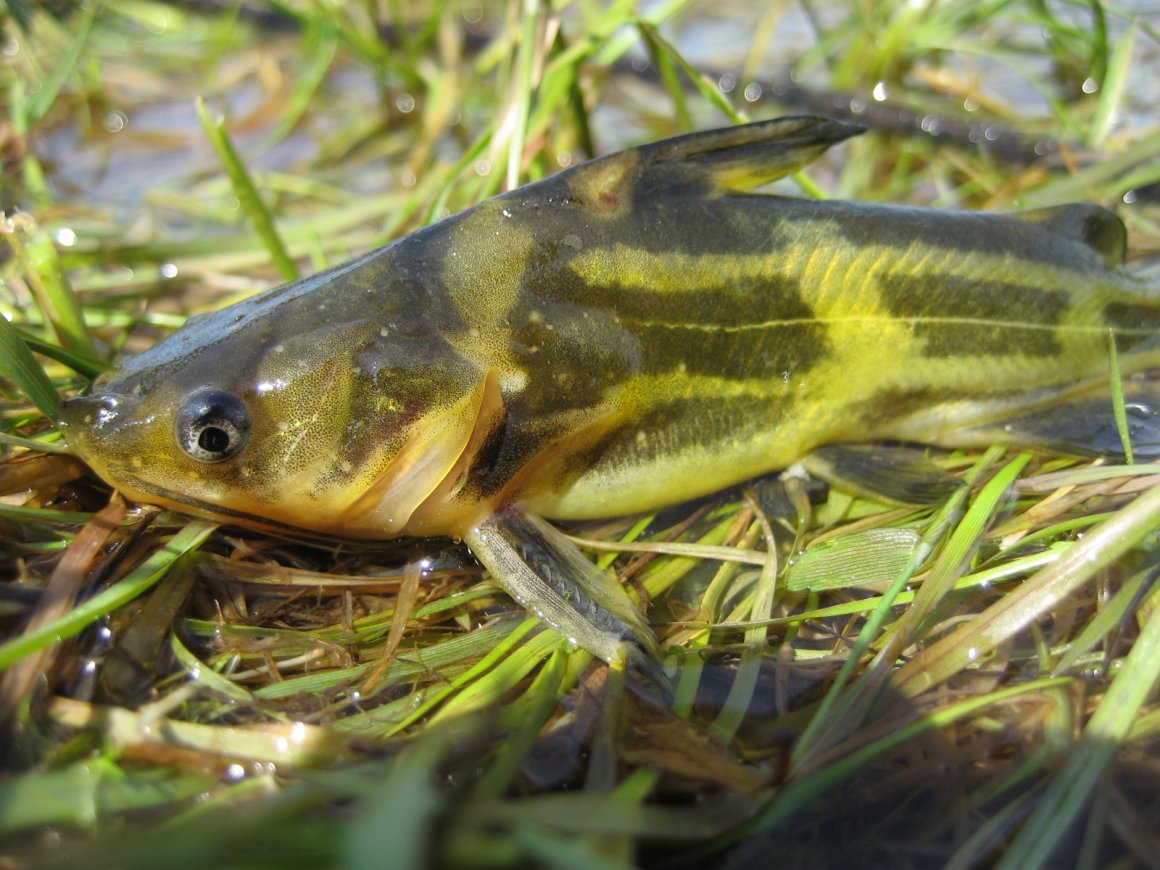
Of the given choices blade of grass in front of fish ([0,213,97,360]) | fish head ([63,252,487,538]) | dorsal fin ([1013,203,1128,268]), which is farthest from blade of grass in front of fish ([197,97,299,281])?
dorsal fin ([1013,203,1128,268])

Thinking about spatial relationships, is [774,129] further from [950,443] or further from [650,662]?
[650,662]

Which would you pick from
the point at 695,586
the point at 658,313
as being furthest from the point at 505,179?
the point at 695,586

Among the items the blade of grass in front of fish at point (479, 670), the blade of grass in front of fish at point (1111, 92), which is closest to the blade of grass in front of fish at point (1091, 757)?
the blade of grass in front of fish at point (479, 670)

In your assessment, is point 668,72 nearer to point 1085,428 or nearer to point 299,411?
point 1085,428

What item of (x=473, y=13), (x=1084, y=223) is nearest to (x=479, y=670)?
(x=1084, y=223)

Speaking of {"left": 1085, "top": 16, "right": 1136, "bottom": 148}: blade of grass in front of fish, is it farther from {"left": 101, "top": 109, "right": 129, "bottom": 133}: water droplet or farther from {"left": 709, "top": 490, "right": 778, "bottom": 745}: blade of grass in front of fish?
{"left": 101, "top": 109, "right": 129, "bottom": 133}: water droplet

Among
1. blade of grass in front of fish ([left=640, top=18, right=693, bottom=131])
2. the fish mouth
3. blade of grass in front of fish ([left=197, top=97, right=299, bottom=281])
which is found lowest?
the fish mouth

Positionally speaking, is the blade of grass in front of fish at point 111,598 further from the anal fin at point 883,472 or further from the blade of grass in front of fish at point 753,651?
the anal fin at point 883,472
